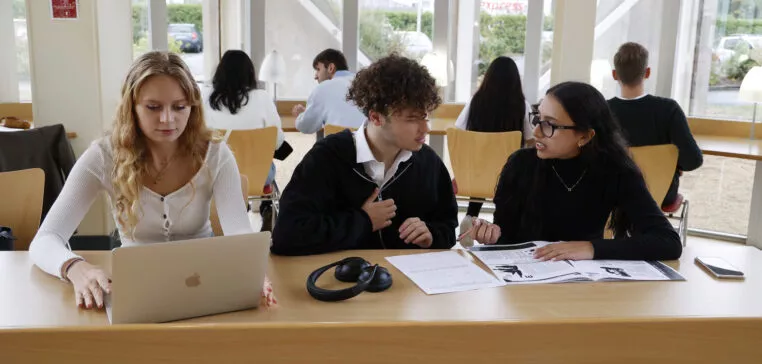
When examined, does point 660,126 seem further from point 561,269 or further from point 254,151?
point 561,269

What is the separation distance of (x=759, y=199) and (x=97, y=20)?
415 centimetres

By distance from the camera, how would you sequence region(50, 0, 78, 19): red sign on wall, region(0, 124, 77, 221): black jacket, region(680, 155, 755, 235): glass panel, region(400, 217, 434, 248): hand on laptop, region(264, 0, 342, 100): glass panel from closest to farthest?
region(400, 217, 434, 248): hand on laptop, region(0, 124, 77, 221): black jacket, region(50, 0, 78, 19): red sign on wall, region(680, 155, 755, 235): glass panel, region(264, 0, 342, 100): glass panel

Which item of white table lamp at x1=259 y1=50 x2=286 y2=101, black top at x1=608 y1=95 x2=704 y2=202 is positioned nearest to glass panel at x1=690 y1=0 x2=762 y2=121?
black top at x1=608 y1=95 x2=704 y2=202

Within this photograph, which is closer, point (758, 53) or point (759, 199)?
point (759, 199)

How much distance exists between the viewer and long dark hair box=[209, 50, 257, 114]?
4137 mm

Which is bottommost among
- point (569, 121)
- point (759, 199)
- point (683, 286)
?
point (759, 199)

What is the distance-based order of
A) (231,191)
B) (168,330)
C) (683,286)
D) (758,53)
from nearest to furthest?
(168,330), (683,286), (231,191), (758,53)

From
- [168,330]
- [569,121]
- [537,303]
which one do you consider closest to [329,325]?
[168,330]

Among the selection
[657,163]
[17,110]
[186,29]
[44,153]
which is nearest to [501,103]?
[657,163]

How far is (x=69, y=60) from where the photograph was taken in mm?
3871

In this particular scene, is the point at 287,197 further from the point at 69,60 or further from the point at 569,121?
the point at 69,60

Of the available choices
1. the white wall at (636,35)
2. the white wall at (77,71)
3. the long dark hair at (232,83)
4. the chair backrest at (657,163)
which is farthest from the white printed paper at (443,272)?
the white wall at (636,35)

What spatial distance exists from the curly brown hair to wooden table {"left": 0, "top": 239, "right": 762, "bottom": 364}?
642 mm

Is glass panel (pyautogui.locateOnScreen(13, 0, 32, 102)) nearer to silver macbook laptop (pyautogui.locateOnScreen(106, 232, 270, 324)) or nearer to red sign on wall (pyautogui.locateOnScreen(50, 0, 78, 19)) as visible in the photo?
red sign on wall (pyautogui.locateOnScreen(50, 0, 78, 19))
